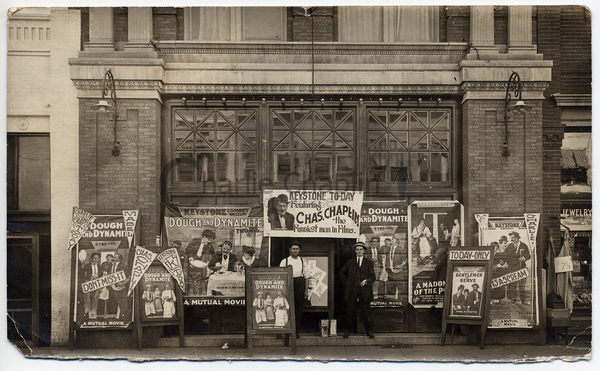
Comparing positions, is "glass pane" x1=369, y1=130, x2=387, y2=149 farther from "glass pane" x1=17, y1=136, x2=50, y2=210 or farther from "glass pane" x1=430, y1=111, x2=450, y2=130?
"glass pane" x1=17, y1=136, x2=50, y2=210

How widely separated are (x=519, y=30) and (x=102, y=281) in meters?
6.45

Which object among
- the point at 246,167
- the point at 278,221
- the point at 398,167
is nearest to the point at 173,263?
the point at 278,221

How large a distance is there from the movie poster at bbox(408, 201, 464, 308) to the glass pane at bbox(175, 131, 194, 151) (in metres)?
3.14

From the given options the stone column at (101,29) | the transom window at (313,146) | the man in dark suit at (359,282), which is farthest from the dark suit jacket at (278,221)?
the stone column at (101,29)

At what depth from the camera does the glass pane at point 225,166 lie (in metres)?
7.58

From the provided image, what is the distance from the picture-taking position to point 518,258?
7.39 meters

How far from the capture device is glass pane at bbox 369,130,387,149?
7613mm

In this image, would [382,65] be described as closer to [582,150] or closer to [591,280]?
[582,150]

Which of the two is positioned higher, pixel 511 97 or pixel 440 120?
pixel 511 97

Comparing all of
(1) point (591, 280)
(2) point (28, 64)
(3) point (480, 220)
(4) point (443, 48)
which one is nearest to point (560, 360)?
(1) point (591, 280)

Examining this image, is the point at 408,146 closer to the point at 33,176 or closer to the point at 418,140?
the point at 418,140

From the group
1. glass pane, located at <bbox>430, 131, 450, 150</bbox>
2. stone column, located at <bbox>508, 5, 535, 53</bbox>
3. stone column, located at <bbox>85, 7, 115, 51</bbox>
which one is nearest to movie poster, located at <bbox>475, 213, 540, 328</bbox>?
glass pane, located at <bbox>430, 131, 450, 150</bbox>

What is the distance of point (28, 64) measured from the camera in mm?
7176
